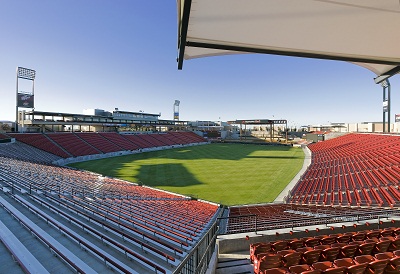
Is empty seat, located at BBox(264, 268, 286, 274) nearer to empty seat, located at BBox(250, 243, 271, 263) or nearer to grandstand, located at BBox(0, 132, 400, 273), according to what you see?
grandstand, located at BBox(0, 132, 400, 273)

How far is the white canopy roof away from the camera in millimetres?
2701

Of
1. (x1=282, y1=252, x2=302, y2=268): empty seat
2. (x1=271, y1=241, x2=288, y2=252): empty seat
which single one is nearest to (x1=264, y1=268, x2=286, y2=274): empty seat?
Result: (x1=282, y1=252, x2=302, y2=268): empty seat

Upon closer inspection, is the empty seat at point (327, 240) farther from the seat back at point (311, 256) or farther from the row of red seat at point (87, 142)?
the row of red seat at point (87, 142)

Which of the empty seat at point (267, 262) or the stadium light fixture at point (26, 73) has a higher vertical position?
the stadium light fixture at point (26, 73)

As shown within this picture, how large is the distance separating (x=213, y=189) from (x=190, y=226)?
10.7 metres

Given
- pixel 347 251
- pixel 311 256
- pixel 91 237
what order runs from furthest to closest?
pixel 91 237, pixel 347 251, pixel 311 256

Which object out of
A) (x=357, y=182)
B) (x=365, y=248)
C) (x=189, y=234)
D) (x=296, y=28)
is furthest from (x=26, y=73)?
(x=365, y=248)

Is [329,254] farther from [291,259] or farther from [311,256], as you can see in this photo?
[291,259]

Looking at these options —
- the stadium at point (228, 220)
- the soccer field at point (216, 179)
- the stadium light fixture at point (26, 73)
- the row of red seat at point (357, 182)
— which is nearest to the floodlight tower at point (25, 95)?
the stadium light fixture at point (26, 73)

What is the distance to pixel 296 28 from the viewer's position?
10.8ft

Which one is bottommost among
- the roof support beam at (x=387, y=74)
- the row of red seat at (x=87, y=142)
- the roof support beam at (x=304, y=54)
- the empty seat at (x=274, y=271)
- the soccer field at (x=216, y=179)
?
the soccer field at (x=216, y=179)

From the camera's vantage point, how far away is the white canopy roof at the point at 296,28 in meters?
2.70

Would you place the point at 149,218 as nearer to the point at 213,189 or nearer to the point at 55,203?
the point at 55,203

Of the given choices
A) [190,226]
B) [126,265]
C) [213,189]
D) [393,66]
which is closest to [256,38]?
[393,66]
